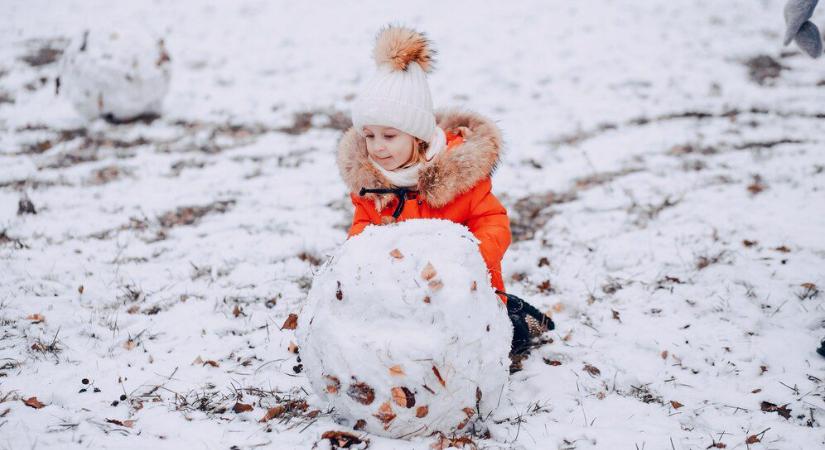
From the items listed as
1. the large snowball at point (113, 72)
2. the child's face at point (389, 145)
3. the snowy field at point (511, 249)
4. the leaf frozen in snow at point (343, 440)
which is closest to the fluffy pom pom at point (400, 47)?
the child's face at point (389, 145)

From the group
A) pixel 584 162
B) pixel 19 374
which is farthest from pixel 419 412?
pixel 584 162

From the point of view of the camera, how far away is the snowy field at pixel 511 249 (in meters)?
A: 2.64

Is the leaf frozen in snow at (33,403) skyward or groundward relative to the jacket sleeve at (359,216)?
groundward

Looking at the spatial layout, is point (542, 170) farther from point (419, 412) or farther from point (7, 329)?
point (7, 329)

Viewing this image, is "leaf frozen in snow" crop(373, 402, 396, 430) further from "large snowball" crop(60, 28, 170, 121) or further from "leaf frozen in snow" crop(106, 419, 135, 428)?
"large snowball" crop(60, 28, 170, 121)

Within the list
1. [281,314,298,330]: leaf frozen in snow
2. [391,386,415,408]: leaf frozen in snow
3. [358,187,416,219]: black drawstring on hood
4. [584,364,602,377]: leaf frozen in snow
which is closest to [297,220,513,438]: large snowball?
[391,386,415,408]: leaf frozen in snow

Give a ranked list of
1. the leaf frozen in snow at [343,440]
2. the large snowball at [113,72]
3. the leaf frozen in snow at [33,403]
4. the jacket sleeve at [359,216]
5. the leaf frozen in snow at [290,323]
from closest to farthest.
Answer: the leaf frozen in snow at [343,440] → the leaf frozen in snow at [33,403] → the jacket sleeve at [359,216] → the leaf frozen in snow at [290,323] → the large snowball at [113,72]

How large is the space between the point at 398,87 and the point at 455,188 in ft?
2.11

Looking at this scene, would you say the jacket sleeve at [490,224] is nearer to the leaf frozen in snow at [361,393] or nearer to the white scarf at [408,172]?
the white scarf at [408,172]

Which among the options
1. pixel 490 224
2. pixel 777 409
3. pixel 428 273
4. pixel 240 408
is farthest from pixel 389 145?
pixel 777 409

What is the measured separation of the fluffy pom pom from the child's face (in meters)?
0.36

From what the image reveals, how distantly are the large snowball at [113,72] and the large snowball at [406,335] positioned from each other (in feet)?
24.7

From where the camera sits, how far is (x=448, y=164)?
9.46 feet

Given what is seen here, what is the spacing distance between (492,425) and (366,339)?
2.74 feet
